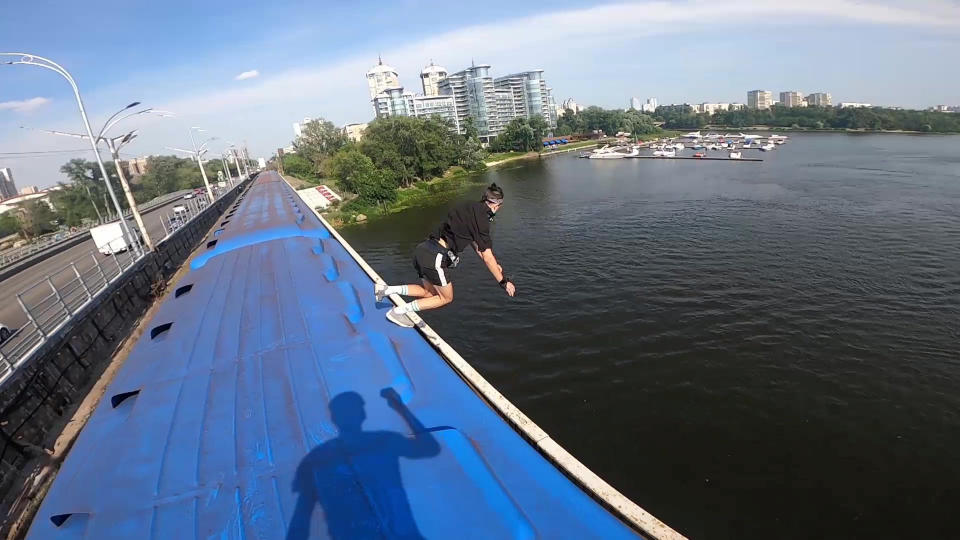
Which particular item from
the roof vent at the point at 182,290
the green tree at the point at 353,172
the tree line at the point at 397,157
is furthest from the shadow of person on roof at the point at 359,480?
the green tree at the point at 353,172

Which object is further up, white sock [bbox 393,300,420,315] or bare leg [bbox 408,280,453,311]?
bare leg [bbox 408,280,453,311]

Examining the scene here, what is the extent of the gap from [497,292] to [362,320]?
1340 centimetres

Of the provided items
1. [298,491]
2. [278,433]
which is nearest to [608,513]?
[298,491]

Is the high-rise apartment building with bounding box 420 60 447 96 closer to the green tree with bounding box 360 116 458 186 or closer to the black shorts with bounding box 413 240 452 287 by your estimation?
the green tree with bounding box 360 116 458 186

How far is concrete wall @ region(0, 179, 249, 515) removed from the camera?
24.7 ft

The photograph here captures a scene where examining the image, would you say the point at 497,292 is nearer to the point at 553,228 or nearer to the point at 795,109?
the point at 553,228

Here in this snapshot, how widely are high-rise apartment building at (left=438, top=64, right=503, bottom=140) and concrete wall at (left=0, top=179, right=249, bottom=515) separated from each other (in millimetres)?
122836

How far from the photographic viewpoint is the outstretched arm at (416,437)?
4129 millimetres

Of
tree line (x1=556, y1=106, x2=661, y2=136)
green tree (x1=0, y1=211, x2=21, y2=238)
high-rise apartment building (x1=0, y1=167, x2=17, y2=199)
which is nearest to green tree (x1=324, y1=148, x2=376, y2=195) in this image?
green tree (x1=0, y1=211, x2=21, y2=238)

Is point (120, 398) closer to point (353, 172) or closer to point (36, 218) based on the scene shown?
point (353, 172)

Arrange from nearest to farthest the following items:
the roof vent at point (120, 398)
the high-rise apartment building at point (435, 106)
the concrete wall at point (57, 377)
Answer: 1. the roof vent at point (120, 398)
2. the concrete wall at point (57, 377)
3. the high-rise apartment building at point (435, 106)

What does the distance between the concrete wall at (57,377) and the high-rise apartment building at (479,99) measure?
122836mm

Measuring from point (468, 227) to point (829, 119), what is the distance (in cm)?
16162

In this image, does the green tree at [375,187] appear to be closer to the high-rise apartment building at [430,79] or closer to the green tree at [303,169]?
the green tree at [303,169]
